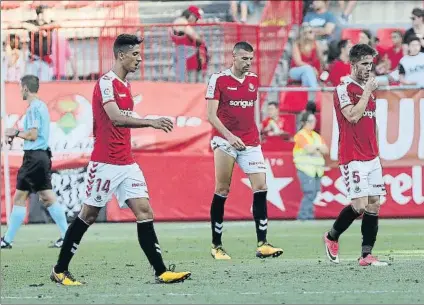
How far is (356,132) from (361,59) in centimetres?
74

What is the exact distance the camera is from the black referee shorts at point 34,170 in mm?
16031

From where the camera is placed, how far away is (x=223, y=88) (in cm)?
1374

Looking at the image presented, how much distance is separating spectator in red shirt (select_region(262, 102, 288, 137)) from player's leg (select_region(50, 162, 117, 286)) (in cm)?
960

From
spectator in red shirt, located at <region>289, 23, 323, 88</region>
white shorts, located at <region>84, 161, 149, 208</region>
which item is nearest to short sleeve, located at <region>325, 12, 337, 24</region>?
spectator in red shirt, located at <region>289, 23, 323, 88</region>

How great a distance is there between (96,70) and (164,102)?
1.58m

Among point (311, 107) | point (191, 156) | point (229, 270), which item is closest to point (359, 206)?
point (229, 270)

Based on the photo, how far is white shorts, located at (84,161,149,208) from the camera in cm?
1091

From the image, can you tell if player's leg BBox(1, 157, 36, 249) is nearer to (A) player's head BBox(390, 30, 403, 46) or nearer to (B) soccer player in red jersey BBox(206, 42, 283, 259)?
(B) soccer player in red jersey BBox(206, 42, 283, 259)

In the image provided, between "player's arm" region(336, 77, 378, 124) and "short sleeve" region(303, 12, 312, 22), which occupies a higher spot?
"short sleeve" region(303, 12, 312, 22)

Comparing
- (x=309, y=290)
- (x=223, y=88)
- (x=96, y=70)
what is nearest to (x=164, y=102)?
(x=96, y=70)

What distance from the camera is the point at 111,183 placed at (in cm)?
1093

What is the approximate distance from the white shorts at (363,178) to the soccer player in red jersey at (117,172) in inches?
88.2

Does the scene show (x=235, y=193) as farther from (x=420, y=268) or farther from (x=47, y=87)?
(x=420, y=268)

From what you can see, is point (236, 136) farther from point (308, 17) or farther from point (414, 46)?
point (308, 17)
